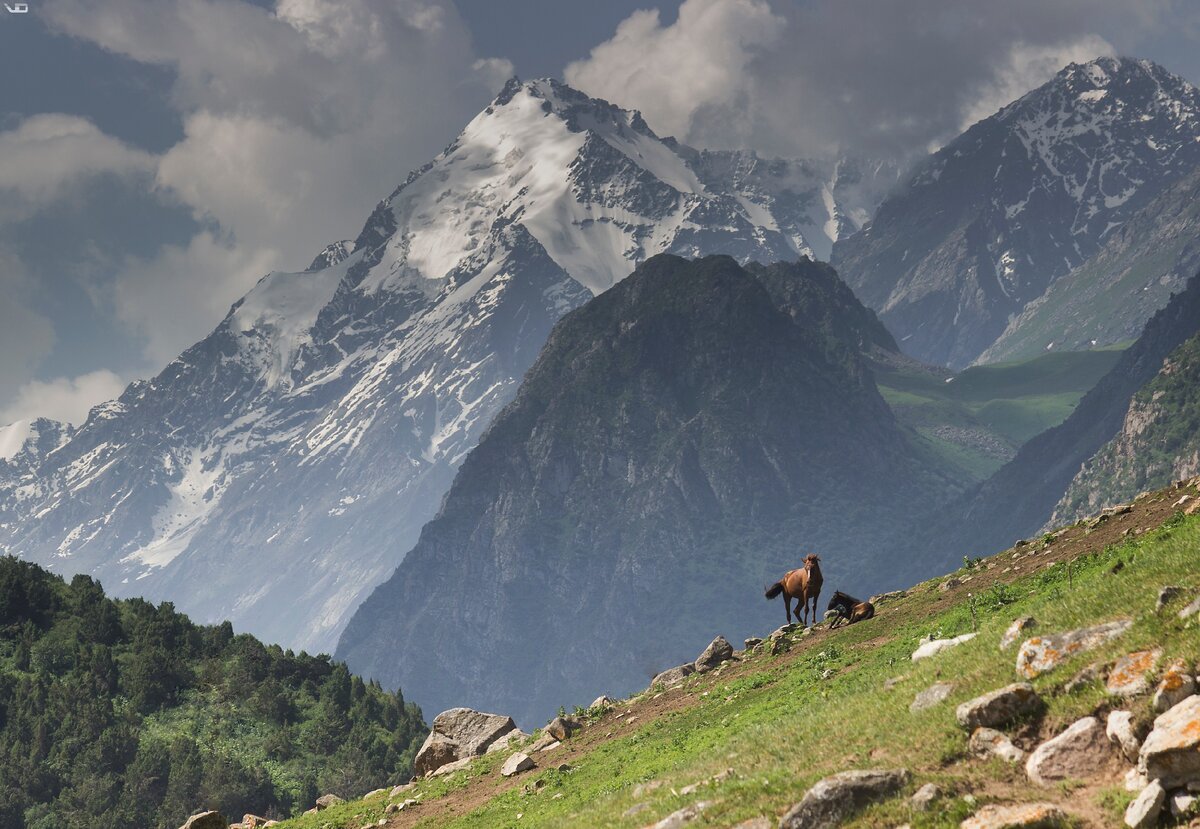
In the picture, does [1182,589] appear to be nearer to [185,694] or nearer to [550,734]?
[550,734]

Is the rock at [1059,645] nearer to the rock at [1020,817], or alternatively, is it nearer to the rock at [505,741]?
the rock at [1020,817]

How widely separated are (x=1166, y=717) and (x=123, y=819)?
450ft

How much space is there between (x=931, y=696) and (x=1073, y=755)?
5.66m

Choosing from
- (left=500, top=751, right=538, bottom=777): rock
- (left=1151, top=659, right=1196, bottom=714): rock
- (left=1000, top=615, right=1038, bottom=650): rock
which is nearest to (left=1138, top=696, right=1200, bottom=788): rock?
(left=1151, top=659, right=1196, bottom=714): rock

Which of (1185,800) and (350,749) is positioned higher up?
(350,749)

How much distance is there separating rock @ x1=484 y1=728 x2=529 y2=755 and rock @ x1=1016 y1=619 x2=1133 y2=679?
35.3m

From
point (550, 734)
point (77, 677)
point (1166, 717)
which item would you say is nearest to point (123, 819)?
point (77, 677)

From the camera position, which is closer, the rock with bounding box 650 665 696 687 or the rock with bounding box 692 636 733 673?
the rock with bounding box 650 665 696 687

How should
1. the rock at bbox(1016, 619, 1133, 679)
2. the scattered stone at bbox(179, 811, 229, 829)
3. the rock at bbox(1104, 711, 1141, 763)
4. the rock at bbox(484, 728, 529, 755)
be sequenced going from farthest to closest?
1. the rock at bbox(484, 728, 529, 755)
2. the scattered stone at bbox(179, 811, 229, 829)
3. the rock at bbox(1016, 619, 1133, 679)
4. the rock at bbox(1104, 711, 1141, 763)

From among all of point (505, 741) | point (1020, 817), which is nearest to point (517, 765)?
point (505, 741)

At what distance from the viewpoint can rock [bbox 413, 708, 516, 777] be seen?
61.0 metres

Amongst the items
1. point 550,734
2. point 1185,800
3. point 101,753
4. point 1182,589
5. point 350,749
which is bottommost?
point 1185,800

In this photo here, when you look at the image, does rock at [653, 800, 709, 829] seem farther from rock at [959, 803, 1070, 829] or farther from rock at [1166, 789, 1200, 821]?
rock at [1166, 789, 1200, 821]

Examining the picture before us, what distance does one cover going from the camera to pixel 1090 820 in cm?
2055
